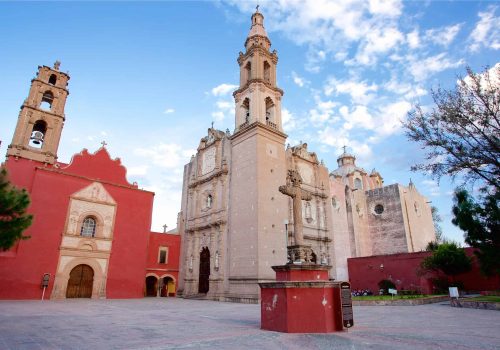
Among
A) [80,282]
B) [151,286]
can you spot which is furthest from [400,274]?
[80,282]

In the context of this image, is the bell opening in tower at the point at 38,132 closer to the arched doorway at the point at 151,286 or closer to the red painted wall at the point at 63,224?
the red painted wall at the point at 63,224

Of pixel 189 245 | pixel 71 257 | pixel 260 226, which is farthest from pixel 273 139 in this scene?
pixel 71 257

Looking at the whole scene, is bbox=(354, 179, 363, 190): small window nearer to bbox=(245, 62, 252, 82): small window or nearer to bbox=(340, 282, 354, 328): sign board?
bbox=(245, 62, 252, 82): small window

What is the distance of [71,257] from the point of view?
2003 centimetres

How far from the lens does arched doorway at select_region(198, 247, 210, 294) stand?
77.1 feet

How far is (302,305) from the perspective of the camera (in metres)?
7.32

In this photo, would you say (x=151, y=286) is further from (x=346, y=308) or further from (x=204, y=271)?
(x=346, y=308)

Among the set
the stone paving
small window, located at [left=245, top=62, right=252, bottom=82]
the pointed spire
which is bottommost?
the stone paving

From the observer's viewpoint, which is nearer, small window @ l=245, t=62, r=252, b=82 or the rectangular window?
the rectangular window

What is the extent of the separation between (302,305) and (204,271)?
58.5 ft

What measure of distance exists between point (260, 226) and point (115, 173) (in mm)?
12141

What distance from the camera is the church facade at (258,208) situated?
67.8 feet

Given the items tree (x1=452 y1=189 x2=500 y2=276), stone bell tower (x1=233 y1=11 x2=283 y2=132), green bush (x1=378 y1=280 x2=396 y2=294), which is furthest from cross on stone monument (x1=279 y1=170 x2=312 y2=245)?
green bush (x1=378 y1=280 x2=396 y2=294)

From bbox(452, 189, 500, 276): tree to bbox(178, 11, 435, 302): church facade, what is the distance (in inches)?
339
